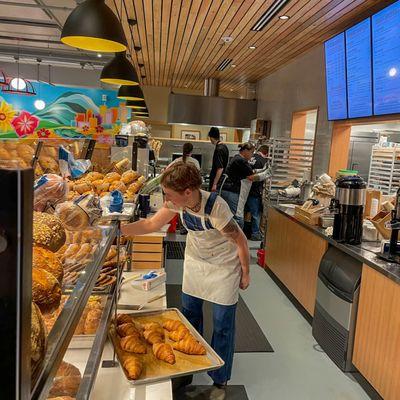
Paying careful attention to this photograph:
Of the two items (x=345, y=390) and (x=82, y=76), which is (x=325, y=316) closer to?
(x=345, y=390)

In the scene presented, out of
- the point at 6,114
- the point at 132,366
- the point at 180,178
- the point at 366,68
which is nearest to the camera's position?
the point at 132,366

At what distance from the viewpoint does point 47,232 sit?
93cm

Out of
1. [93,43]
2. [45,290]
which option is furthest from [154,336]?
[93,43]

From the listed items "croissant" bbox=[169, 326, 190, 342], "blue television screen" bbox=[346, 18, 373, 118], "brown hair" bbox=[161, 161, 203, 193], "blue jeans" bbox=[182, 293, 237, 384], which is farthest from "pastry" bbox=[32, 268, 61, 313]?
"blue television screen" bbox=[346, 18, 373, 118]

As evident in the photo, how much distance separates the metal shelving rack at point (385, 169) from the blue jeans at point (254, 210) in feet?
6.31

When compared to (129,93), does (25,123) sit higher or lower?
lower

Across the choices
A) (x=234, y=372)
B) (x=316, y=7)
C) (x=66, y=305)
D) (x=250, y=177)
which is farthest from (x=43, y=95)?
(x=66, y=305)

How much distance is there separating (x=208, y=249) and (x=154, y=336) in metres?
0.80

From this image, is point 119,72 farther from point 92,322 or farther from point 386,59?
point 92,322

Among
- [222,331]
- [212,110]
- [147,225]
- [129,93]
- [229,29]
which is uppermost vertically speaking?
[229,29]

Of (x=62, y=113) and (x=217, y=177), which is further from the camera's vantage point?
(x=62, y=113)

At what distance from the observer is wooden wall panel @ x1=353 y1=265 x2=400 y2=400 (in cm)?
254

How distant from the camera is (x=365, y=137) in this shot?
6570 mm

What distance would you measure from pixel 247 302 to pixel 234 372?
1449 mm
